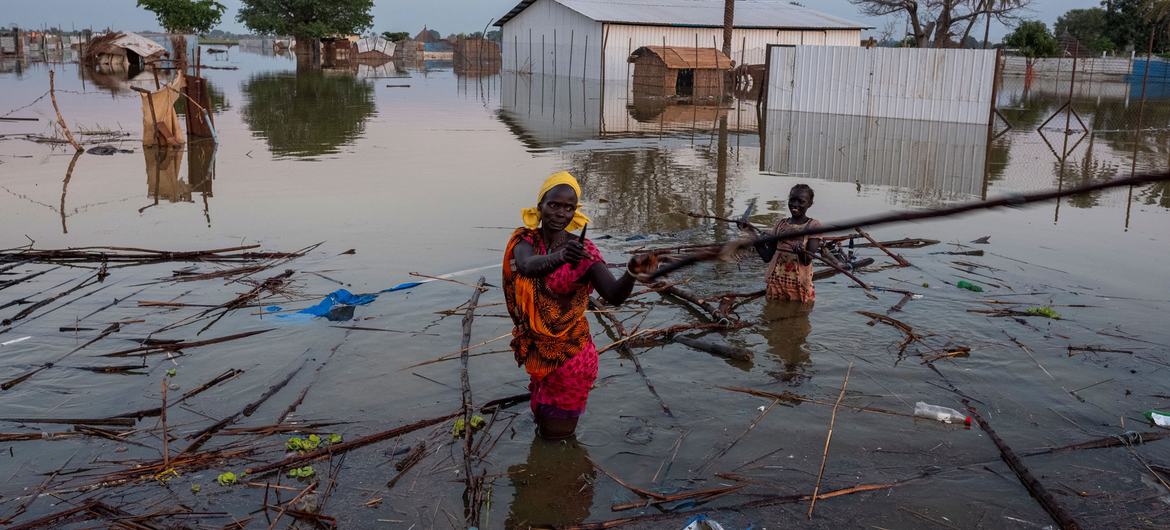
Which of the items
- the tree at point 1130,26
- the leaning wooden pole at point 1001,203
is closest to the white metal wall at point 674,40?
the tree at point 1130,26

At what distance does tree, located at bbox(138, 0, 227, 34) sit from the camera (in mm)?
55625

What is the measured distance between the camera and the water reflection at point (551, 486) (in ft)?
11.3

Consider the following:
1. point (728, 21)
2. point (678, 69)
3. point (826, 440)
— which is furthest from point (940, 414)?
point (728, 21)

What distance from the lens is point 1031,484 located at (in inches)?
141

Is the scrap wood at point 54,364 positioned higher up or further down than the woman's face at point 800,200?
further down

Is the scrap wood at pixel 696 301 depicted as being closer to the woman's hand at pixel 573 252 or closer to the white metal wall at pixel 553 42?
the woman's hand at pixel 573 252

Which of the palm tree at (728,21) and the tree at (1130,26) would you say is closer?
the palm tree at (728,21)

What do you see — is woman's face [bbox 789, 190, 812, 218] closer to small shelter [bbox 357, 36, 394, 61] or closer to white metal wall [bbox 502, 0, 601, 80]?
white metal wall [bbox 502, 0, 601, 80]

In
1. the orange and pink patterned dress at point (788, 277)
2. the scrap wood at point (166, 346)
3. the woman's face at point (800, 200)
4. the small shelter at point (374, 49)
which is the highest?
the small shelter at point (374, 49)

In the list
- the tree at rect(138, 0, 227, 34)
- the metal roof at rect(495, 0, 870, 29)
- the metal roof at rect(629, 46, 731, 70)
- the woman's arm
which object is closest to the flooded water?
the woman's arm

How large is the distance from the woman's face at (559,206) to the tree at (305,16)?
55.2m

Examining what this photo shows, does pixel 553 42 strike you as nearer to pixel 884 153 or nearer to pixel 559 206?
pixel 884 153

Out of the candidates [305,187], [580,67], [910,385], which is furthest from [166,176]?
[580,67]

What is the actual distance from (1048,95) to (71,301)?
35290 millimetres
